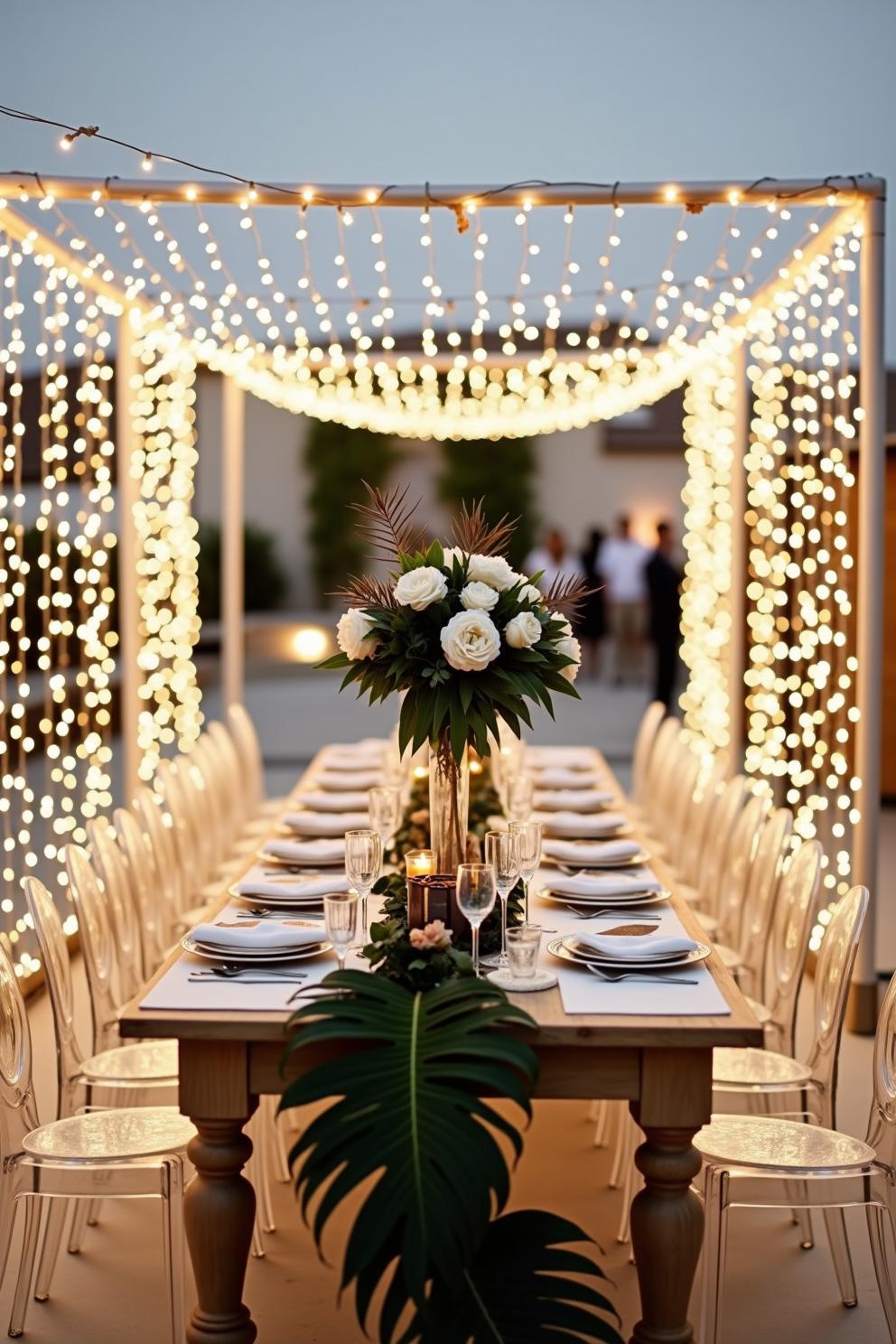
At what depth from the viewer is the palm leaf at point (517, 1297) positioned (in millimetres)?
2467

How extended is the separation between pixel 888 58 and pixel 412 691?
20.0 ft

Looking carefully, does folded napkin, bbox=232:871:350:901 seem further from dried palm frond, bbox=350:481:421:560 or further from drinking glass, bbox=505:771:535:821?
dried palm frond, bbox=350:481:421:560

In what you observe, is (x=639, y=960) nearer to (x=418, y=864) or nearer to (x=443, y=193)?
(x=418, y=864)

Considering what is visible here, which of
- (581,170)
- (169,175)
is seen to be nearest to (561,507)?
(169,175)

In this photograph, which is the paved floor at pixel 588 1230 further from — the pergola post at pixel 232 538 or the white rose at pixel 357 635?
the pergola post at pixel 232 538

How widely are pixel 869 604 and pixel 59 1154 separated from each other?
3.13 m

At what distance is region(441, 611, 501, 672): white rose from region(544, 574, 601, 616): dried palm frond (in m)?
0.22

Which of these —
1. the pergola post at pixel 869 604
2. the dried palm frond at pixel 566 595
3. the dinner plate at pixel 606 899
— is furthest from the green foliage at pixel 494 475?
the dried palm frond at pixel 566 595

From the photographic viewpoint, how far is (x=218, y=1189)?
270cm

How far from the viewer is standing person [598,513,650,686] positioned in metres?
15.6

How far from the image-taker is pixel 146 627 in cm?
670

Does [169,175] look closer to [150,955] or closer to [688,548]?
[688,548]

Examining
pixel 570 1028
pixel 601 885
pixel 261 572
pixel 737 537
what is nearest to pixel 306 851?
pixel 601 885

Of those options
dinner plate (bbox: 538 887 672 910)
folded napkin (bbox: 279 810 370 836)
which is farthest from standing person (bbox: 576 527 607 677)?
dinner plate (bbox: 538 887 672 910)
